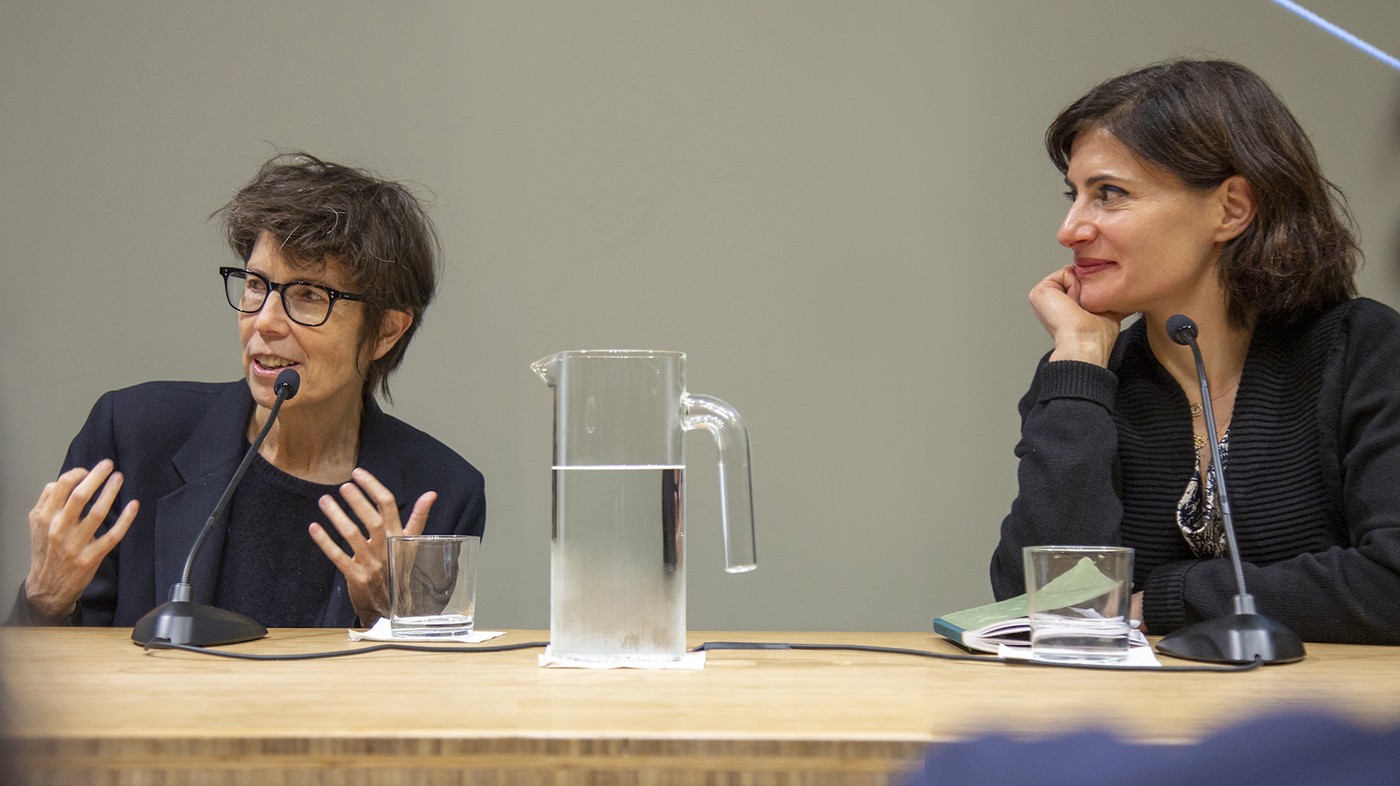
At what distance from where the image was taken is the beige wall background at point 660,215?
8.88 ft

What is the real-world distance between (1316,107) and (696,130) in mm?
1356

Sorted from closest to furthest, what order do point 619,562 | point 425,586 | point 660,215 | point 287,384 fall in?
point 619,562
point 425,586
point 287,384
point 660,215

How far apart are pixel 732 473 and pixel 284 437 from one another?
1.16 m

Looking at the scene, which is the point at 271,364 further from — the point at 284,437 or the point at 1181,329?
the point at 1181,329

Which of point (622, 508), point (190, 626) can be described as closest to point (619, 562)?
point (622, 508)

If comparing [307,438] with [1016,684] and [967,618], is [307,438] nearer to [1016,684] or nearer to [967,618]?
[967,618]

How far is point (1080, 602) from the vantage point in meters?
1.13

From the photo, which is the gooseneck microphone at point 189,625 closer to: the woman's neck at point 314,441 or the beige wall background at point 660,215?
the woman's neck at point 314,441

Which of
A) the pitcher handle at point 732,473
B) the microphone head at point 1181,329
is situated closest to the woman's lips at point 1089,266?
the microphone head at point 1181,329

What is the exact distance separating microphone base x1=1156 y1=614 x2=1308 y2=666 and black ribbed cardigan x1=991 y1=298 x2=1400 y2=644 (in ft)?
0.64

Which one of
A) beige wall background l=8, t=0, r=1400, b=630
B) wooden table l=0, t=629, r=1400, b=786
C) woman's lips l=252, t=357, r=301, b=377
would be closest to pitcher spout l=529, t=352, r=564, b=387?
wooden table l=0, t=629, r=1400, b=786

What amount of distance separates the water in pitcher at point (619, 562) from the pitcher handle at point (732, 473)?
5cm

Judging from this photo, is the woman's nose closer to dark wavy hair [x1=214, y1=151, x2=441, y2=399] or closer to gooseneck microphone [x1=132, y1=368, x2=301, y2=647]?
dark wavy hair [x1=214, y1=151, x2=441, y2=399]

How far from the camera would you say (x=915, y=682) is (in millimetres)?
988
